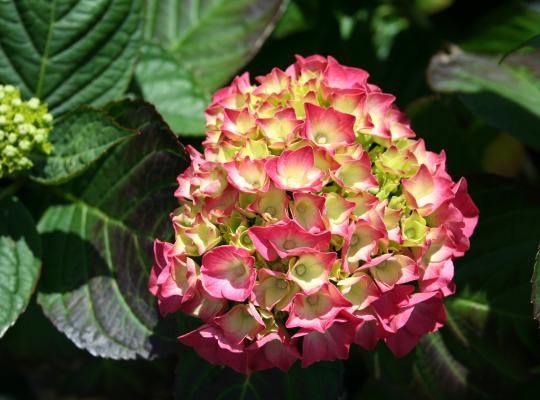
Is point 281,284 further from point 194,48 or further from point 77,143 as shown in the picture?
point 194,48

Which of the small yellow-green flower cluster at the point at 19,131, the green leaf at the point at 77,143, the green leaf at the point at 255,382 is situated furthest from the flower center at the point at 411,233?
the small yellow-green flower cluster at the point at 19,131

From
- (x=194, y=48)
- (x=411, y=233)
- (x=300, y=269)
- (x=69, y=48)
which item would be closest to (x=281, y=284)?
(x=300, y=269)

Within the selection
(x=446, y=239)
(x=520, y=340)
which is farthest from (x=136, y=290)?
(x=520, y=340)

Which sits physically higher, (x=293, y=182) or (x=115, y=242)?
→ (x=293, y=182)

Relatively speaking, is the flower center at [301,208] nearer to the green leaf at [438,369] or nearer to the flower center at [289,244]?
the flower center at [289,244]

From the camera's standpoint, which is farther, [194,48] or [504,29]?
[504,29]

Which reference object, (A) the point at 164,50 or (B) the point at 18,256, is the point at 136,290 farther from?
(A) the point at 164,50

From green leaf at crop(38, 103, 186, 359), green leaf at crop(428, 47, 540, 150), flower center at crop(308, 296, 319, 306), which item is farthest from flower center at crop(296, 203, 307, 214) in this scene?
green leaf at crop(428, 47, 540, 150)
